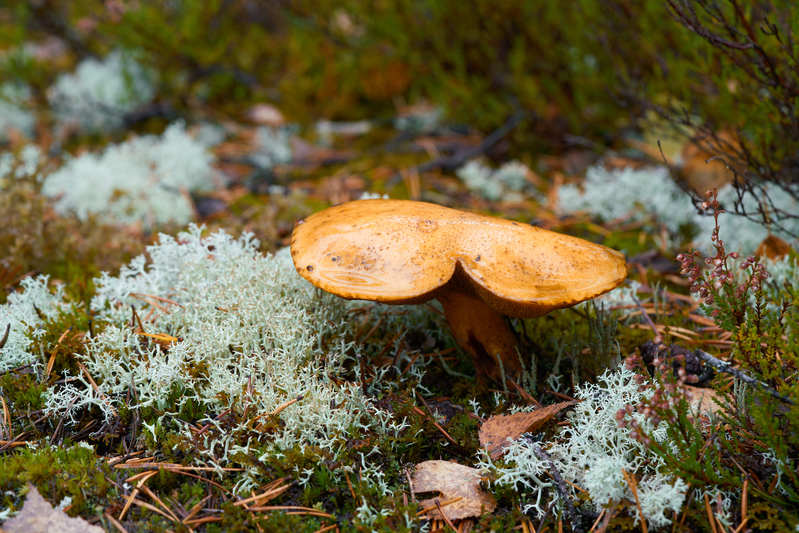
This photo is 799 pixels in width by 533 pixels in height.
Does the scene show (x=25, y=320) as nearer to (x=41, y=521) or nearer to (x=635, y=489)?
(x=41, y=521)

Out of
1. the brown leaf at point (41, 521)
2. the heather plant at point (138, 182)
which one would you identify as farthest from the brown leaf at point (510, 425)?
the heather plant at point (138, 182)

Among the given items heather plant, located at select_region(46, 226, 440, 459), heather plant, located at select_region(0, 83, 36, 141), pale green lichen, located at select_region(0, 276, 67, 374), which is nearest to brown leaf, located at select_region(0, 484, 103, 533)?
heather plant, located at select_region(46, 226, 440, 459)

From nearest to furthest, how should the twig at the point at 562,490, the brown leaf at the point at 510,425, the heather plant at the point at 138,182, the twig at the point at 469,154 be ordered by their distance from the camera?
the twig at the point at 562,490
the brown leaf at the point at 510,425
the heather plant at the point at 138,182
the twig at the point at 469,154

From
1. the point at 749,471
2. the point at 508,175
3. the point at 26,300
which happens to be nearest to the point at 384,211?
the point at 749,471

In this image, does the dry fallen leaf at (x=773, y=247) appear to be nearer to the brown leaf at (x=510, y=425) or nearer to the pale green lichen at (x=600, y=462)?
the pale green lichen at (x=600, y=462)

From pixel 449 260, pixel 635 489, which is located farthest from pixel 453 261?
pixel 635 489

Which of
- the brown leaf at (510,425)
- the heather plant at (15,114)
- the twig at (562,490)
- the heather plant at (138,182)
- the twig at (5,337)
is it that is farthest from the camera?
the heather plant at (15,114)

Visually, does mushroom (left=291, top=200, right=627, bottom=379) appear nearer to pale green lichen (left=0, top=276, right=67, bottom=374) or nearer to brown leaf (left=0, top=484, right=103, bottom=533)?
brown leaf (left=0, top=484, right=103, bottom=533)
